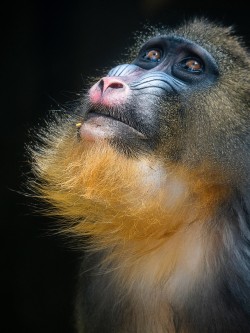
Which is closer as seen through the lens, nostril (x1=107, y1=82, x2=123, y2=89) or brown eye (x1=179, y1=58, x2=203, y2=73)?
nostril (x1=107, y1=82, x2=123, y2=89)

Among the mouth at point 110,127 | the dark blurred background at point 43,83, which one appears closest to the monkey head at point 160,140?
the mouth at point 110,127

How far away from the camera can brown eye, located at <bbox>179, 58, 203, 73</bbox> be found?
2321 mm

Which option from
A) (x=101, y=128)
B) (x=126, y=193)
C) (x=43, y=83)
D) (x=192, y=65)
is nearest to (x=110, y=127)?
(x=101, y=128)

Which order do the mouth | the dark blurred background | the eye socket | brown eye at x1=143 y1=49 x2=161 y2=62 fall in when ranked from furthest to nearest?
the dark blurred background < brown eye at x1=143 y1=49 x2=161 y2=62 < the eye socket < the mouth

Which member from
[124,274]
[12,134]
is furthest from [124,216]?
[12,134]

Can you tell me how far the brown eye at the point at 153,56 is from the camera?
2.46 meters

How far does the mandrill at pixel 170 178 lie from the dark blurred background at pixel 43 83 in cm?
145

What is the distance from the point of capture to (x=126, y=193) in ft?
7.17

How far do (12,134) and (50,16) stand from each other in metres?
0.85

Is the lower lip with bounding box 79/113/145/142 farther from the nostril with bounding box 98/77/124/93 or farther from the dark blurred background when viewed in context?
the dark blurred background

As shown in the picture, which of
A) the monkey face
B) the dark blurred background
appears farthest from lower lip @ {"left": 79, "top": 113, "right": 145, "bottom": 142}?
the dark blurred background

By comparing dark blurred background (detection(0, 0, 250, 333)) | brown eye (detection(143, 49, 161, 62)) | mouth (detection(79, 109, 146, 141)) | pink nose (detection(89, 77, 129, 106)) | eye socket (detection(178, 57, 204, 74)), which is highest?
eye socket (detection(178, 57, 204, 74))

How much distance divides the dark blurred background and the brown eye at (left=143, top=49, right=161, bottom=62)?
4.23 ft

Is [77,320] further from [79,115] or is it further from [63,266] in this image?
[63,266]
